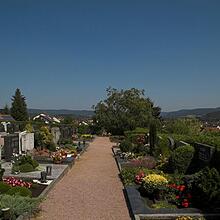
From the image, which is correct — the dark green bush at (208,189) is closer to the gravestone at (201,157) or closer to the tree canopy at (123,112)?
the gravestone at (201,157)

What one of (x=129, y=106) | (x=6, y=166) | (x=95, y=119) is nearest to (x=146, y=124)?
(x=129, y=106)

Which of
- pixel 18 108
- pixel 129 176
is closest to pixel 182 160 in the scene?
pixel 129 176

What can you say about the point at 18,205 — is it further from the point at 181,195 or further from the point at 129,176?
the point at 129,176

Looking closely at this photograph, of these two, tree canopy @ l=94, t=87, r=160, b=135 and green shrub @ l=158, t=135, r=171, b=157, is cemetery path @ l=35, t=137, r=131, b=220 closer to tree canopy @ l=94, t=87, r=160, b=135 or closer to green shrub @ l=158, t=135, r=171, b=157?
green shrub @ l=158, t=135, r=171, b=157

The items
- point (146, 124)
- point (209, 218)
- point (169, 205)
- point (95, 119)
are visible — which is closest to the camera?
point (209, 218)

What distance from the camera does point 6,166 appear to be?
62.0 feet

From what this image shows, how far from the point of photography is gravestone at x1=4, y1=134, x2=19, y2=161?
2111 centimetres

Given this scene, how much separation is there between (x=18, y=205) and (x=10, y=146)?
39.9 feet

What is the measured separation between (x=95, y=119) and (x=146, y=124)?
923 cm

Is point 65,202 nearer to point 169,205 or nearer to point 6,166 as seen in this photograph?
point 169,205

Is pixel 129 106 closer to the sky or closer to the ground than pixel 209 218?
closer to the sky

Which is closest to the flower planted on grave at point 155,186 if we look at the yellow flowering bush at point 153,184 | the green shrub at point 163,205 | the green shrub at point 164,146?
the yellow flowering bush at point 153,184

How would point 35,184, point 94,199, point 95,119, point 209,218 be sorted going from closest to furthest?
point 209,218, point 94,199, point 35,184, point 95,119

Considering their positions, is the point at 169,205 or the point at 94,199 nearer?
the point at 169,205
